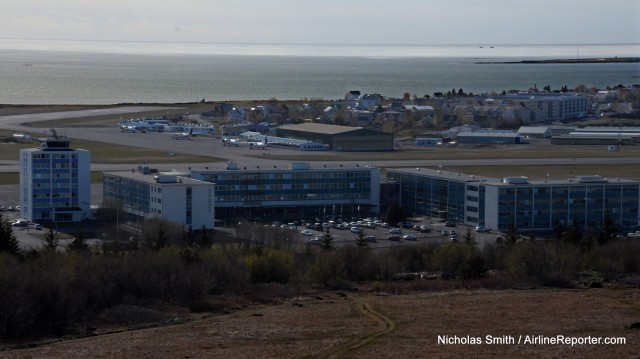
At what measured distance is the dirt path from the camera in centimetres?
842

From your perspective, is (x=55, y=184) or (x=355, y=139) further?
(x=355, y=139)

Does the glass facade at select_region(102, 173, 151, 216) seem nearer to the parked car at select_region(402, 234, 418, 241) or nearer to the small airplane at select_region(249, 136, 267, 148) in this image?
the parked car at select_region(402, 234, 418, 241)

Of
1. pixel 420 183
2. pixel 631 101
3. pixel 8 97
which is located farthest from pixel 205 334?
pixel 8 97

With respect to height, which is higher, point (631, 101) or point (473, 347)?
point (631, 101)

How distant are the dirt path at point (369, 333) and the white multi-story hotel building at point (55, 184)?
8.00 m

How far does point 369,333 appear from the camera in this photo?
9258mm

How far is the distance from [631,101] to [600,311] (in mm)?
40012

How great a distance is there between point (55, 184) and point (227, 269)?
24.5 ft

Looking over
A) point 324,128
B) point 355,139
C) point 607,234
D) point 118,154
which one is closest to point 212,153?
point 118,154

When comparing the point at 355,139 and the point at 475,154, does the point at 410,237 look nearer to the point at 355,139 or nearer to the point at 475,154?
the point at 475,154

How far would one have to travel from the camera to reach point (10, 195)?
20.3m

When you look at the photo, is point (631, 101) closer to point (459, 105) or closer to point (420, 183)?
point (459, 105)

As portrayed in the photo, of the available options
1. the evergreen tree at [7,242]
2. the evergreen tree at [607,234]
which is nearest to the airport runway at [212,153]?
the evergreen tree at [607,234]

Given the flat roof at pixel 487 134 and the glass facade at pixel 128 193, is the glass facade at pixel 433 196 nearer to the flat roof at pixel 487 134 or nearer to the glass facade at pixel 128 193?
the glass facade at pixel 128 193
